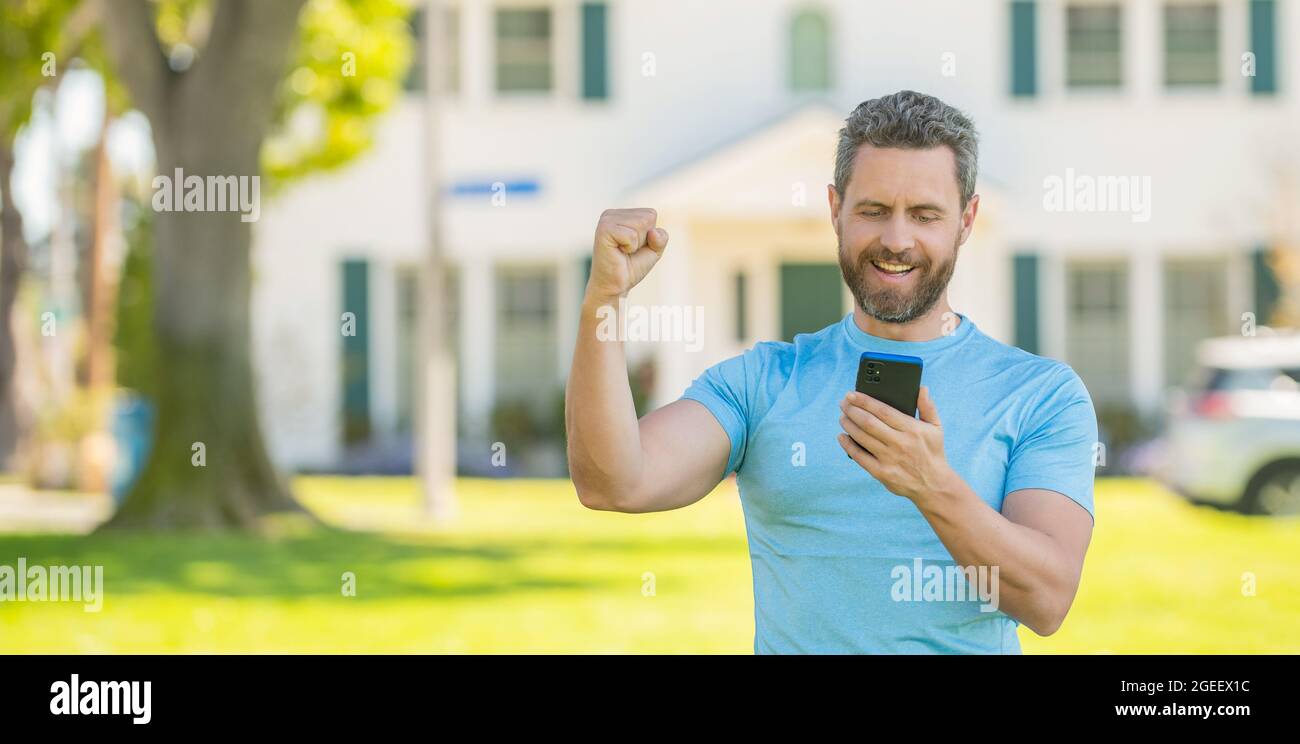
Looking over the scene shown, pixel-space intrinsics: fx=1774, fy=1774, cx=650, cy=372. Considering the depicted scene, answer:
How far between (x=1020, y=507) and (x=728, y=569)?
9066mm

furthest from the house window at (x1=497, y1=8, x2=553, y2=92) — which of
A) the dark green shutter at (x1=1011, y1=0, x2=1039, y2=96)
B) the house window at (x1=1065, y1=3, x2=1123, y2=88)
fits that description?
the house window at (x1=1065, y1=3, x2=1123, y2=88)

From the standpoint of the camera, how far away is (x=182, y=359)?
44.9 feet

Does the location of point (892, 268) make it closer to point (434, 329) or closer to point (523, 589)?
point (523, 589)

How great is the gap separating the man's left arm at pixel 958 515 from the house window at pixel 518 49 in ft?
68.3

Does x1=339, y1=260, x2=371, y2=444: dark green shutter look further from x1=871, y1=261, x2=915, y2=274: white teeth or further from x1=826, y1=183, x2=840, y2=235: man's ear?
x1=871, y1=261, x2=915, y2=274: white teeth

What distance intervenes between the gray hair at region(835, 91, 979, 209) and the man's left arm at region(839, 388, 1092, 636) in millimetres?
489

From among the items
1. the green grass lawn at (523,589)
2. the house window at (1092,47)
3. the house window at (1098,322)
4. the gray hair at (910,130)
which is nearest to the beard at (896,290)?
the gray hair at (910,130)

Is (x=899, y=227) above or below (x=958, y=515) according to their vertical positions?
above

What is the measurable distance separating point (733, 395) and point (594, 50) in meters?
20.2

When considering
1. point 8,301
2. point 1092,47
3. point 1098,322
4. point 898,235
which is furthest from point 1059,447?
point 8,301

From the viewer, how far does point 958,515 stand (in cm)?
278
